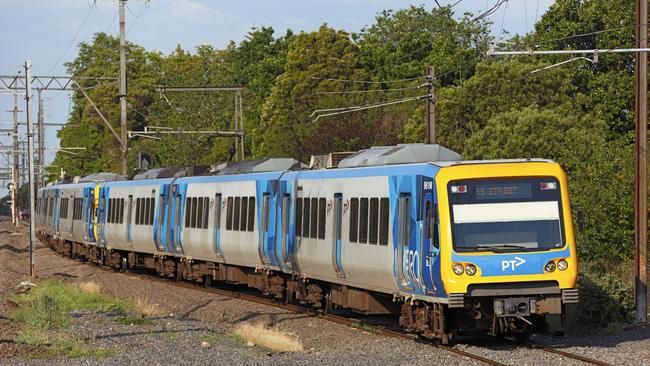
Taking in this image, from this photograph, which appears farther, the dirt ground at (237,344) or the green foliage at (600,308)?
the green foliage at (600,308)

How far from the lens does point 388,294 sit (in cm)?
1948

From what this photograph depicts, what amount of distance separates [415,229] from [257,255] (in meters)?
9.47

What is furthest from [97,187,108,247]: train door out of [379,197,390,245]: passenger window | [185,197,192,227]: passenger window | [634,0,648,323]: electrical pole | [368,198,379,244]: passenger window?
[379,197,390,245]: passenger window

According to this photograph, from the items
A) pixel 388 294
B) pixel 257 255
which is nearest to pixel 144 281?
pixel 257 255

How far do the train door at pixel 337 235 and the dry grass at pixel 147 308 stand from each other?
13.7 ft

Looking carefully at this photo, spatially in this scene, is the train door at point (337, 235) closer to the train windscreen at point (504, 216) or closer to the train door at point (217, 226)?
the train windscreen at point (504, 216)

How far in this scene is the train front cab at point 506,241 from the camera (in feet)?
53.1

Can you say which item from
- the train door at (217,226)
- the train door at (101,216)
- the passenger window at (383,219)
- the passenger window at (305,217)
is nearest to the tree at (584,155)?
the passenger window at (383,219)

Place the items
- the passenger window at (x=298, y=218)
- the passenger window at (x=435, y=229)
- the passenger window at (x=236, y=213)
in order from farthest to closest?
the passenger window at (x=236, y=213)
the passenger window at (x=298, y=218)
the passenger window at (x=435, y=229)

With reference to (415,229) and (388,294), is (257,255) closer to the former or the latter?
(388,294)

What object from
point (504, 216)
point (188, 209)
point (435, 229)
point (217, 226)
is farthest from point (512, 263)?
point (188, 209)

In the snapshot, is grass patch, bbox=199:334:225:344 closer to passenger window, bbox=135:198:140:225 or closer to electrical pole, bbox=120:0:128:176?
passenger window, bbox=135:198:140:225

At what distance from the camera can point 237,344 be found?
1789cm

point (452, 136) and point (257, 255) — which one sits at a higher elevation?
point (452, 136)
